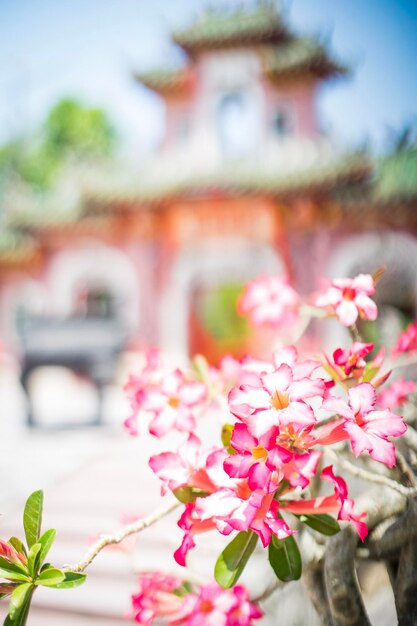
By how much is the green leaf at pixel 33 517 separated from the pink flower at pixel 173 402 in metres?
0.21

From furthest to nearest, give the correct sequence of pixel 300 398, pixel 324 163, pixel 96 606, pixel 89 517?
pixel 324 163, pixel 89 517, pixel 96 606, pixel 300 398

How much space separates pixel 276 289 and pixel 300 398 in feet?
2.23

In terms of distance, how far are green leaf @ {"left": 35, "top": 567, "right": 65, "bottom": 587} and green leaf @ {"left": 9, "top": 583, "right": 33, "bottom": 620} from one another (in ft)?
0.06

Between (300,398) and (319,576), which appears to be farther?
(319,576)

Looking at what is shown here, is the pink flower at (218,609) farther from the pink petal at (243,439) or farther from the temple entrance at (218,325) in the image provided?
the temple entrance at (218,325)

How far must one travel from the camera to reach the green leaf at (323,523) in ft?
2.41

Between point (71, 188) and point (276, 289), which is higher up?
point (276, 289)

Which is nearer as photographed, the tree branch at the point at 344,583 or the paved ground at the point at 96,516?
the tree branch at the point at 344,583

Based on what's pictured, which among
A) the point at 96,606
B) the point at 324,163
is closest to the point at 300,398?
the point at 96,606

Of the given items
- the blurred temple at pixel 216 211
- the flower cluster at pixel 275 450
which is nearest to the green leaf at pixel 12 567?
the flower cluster at pixel 275 450

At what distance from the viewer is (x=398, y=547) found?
814 millimetres

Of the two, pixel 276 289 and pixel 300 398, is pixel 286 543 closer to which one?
pixel 300 398

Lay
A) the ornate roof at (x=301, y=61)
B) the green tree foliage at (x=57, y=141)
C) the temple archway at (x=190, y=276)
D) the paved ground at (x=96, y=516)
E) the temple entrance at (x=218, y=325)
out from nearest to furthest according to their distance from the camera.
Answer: the paved ground at (x=96, y=516) < the temple archway at (x=190, y=276) < the ornate roof at (x=301, y=61) < the temple entrance at (x=218, y=325) < the green tree foliage at (x=57, y=141)

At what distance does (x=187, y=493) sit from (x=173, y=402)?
0.19 metres
